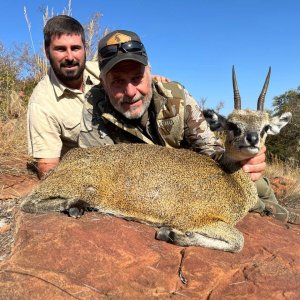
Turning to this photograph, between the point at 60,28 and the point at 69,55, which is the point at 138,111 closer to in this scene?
the point at 69,55

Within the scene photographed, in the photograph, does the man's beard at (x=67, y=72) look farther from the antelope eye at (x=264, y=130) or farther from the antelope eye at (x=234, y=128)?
the antelope eye at (x=264, y=130)

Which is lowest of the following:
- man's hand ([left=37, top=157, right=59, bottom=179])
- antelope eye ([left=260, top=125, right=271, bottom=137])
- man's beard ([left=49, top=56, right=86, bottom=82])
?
man's hand ([left=37, top=157, right=59, bottom=179])

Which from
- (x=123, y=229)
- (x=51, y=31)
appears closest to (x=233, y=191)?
(x=123, y=229)

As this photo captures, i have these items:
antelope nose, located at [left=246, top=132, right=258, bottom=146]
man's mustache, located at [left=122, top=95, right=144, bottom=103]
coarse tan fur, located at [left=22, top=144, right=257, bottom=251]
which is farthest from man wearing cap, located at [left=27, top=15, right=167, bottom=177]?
antelope nose, located at [left=246, top=132, right=258, bottom=146]

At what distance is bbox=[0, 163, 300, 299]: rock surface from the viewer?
3.92m

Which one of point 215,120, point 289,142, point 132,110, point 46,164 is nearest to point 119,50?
point 132,110

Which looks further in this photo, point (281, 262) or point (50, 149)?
point (50, 149)

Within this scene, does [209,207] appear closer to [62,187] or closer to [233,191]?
[233,191]

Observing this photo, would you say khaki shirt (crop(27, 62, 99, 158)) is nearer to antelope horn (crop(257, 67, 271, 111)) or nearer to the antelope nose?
antelope horn (crop(257, 67, 271, 111))

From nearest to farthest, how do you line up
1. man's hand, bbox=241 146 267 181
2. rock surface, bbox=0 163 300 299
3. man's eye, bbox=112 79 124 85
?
rock surface, bbox=0 163 300 299 < man's hand, bbox=241 146 267 181 < man's eye, bbox=112 79 124 85

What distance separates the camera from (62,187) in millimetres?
5586

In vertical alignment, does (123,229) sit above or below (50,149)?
below

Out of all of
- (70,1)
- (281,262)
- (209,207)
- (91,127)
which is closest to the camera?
(281,262)

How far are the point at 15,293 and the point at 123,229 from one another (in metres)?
1.53
